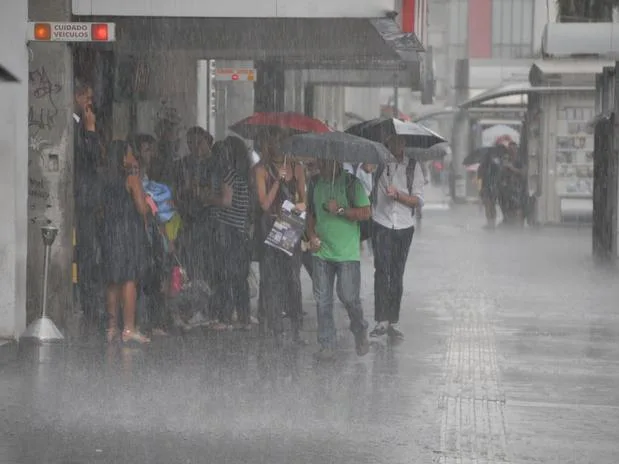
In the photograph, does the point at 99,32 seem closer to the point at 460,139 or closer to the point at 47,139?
the point at 47,139

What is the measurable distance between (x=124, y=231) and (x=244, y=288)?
1.39m

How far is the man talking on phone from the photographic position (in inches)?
500

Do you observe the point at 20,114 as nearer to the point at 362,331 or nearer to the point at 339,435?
the point at 362,331

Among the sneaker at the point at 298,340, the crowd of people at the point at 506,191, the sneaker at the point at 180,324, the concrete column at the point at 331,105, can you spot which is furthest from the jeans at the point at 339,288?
the concrete column at the point at 331,105

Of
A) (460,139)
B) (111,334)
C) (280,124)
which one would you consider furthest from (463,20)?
(111,334)

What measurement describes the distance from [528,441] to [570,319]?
20.9 feet

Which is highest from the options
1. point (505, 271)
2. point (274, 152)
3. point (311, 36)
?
point (311, 36)

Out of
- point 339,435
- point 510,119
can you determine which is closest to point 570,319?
point 339,435

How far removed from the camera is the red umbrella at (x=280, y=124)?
1384 centimetres

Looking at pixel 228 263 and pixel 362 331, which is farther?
pixel 228 263

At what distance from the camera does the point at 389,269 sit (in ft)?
43.3

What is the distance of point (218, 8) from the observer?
13023mm

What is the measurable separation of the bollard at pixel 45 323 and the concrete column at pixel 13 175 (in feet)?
0.38

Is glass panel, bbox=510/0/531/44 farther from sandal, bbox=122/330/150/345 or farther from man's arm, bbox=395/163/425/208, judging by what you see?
sandal, bbox=122/330/150/345
